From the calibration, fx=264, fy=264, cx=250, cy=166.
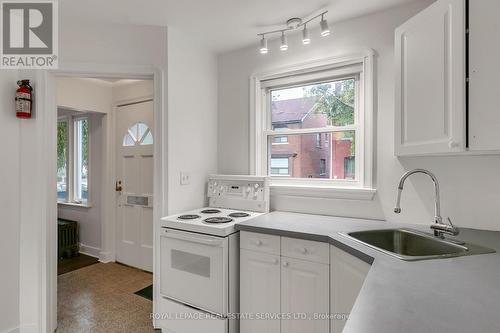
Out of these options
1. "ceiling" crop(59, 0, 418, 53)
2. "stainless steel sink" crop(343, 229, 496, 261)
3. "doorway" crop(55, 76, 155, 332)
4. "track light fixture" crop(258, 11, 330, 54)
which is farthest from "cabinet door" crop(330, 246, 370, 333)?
"doorway" crop(55, 76, 155, 332)

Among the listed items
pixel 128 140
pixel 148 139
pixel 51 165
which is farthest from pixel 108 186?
pixel 51 165

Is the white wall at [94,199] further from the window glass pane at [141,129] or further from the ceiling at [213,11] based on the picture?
the ceiling at [213,11]

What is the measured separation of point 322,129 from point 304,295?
4.35ft

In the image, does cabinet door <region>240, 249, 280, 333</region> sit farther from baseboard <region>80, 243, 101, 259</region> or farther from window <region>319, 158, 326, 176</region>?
baseboard <region>80, 243, 101, 259</region>

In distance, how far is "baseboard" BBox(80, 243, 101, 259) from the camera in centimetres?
365

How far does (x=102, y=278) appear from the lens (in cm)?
304

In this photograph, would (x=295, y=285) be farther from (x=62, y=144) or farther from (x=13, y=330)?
(x=62, y=144)

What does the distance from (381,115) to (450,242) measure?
99 cm

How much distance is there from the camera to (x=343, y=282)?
4.77ft

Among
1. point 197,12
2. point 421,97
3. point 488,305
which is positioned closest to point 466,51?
point 421,97

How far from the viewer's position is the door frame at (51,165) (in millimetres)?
2006

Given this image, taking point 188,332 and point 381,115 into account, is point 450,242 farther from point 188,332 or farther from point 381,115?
point 188,332

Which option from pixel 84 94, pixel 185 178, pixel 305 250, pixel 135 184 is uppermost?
pixel 84 94

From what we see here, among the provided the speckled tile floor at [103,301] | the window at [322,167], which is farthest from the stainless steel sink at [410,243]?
the speckled tile floor at [103,301]
